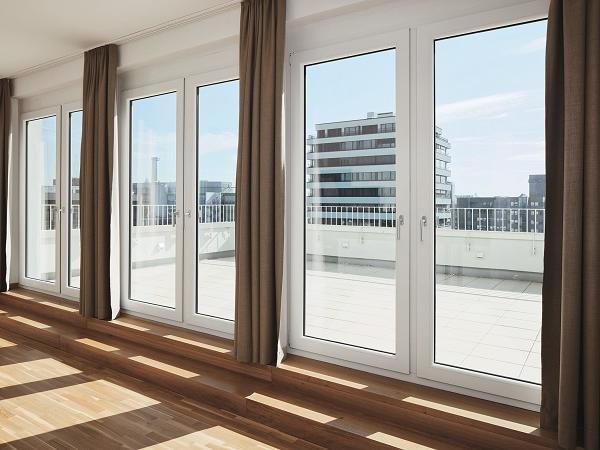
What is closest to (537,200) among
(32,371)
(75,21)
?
(75,21)

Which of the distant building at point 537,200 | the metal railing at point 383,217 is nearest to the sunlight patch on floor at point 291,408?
the metal railing at point 383,217

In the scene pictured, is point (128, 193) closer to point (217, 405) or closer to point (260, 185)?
point (260, 185)

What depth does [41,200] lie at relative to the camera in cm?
542

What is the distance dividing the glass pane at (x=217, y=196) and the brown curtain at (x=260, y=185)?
1.51ft

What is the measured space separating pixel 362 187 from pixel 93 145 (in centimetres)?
Result: 272

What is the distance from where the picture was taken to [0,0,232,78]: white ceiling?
3.34 metres

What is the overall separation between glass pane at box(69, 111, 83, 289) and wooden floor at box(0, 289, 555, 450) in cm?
123

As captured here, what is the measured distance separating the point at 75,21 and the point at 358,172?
258cm

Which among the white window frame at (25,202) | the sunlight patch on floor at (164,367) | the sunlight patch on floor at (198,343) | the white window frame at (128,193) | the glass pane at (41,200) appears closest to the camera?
the sunlight patch on floor at (164,367)

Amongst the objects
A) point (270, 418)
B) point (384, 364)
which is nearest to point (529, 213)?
point (384, 364)

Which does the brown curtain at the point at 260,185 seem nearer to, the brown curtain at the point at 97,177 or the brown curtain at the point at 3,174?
the brown curtain at the point at 97,177

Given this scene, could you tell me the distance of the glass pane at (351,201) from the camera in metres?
2.88

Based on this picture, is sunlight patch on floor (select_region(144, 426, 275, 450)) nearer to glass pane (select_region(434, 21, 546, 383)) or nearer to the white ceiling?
glass pane (select_region(434, 21, 546, 383))

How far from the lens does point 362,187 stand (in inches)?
116
